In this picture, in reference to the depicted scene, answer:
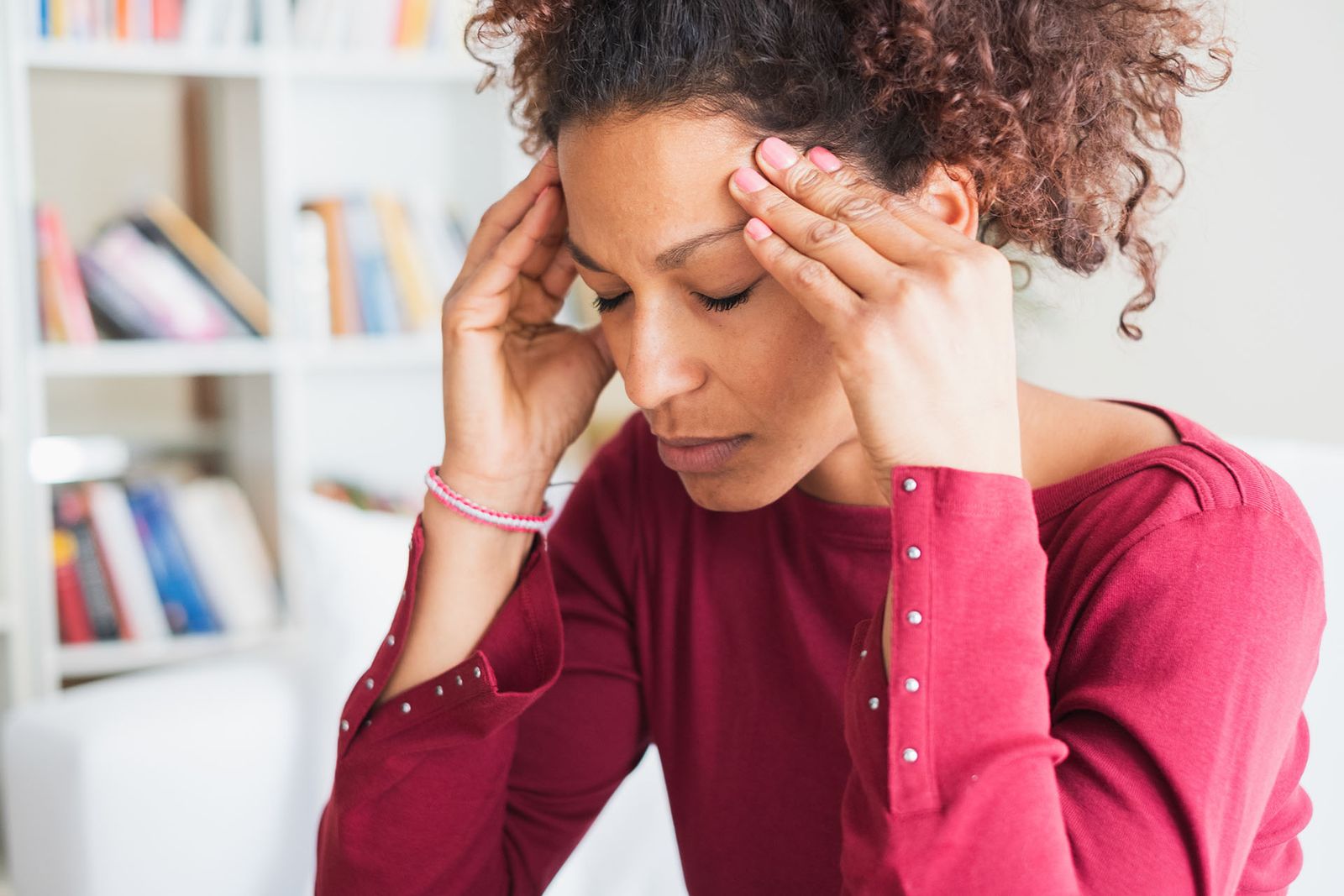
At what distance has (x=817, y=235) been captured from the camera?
0.79 metres

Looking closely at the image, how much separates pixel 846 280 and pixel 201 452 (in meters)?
2.21

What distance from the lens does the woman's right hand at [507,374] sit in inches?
43.1

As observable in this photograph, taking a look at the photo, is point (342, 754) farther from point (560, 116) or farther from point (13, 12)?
point (13, 12)

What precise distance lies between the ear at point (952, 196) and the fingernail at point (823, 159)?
0.08 m

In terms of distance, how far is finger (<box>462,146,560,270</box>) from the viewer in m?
1.07

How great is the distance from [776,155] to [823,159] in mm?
40

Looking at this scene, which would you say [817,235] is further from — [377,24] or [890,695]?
[377,24]

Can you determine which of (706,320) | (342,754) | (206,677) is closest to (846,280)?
(706,320)

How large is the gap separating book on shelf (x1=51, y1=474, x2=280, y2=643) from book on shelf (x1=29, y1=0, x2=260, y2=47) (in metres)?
0.81

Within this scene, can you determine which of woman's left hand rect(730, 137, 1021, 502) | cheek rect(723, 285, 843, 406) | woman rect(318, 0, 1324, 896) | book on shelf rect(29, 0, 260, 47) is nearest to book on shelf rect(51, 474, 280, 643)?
book on shelf rect(29, 0, 260, 47)

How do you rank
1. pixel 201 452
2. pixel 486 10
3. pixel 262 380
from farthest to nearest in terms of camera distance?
1. pixel 201 452
2. pixel 262 380
3. pixel 486 10

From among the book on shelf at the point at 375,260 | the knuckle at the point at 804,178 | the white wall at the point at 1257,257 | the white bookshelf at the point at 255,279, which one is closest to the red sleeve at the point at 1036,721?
the knuckle at the point at 804,178

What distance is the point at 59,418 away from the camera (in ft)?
8.39

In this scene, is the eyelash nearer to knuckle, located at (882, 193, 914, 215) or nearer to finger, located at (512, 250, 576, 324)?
knuckle, located at (882, 193, 914, 215)
